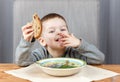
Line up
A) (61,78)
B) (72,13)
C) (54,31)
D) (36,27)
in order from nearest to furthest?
(61,78) → (36,27) → (54,31) → (72,13)

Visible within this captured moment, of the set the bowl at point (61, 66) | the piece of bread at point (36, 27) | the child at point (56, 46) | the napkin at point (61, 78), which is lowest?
the napkin at point (61, 78)

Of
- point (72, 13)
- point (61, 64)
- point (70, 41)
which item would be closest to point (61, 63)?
point (61, 64)

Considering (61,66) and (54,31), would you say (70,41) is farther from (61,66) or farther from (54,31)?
(61,66)

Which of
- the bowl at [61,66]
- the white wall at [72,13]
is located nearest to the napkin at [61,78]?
the bowl at [61,66]

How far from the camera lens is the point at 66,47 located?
1.19 meters

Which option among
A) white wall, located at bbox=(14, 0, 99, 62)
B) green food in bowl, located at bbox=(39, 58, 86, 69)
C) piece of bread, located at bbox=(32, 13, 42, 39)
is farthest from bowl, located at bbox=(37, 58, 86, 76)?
white wall, located at bbox=(14, 0, 99, 62)

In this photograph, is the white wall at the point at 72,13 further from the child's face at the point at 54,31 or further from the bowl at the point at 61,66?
the bowl at the point at 61,66

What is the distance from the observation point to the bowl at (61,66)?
87cm

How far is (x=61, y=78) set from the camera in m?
0.88

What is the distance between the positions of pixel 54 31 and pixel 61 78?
30 cm

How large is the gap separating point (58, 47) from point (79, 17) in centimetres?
26

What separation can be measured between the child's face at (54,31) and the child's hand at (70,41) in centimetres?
2

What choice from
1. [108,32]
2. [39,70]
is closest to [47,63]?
[39,70]

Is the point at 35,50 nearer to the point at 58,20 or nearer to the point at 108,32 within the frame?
the point at 58,20
